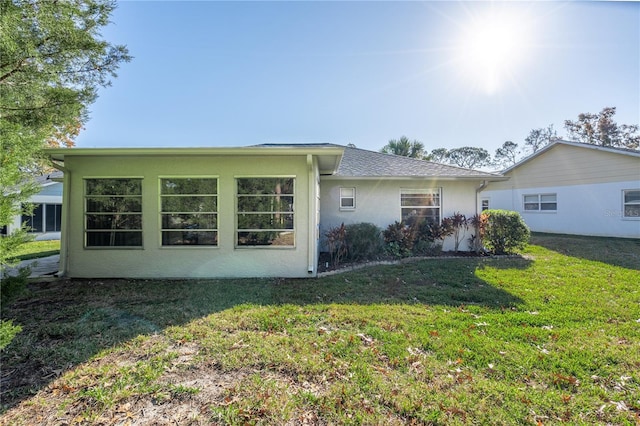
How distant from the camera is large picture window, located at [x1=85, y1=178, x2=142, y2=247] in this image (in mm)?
6953

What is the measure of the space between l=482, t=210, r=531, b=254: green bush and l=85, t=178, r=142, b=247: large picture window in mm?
11003

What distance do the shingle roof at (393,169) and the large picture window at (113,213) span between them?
6080 mm

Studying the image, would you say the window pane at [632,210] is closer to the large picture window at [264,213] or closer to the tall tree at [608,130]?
the large picture window at [264,213]

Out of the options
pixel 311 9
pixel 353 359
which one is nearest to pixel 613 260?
pixel 353 359

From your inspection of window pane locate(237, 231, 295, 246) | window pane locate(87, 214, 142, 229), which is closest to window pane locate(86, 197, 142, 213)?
window pane locate(87, 214, 142, 229)

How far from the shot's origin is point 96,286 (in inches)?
248

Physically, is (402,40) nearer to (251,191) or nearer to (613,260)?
(251,191)

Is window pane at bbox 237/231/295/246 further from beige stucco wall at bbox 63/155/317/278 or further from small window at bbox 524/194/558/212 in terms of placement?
small window at bbox 524/194/558/212

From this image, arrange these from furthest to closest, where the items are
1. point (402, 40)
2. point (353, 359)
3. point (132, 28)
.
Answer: point (402, 40)
point (132, 28)
point (353, 359)

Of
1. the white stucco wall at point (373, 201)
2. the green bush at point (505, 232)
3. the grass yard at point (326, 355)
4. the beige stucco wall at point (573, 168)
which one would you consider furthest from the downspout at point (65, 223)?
the beige stucco wall at point (573, 168)

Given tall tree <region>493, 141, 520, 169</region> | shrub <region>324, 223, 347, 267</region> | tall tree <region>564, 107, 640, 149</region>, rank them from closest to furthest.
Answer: shrub <region>324, 223, 347, 267</region> < tall tree <region>564, 107, 640, 149</region> < tall tree <region>493, 141, 520, 169</region>

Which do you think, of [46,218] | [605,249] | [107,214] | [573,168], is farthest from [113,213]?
[573,168]

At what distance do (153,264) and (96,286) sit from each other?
1.18 m

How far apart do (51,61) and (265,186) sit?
15.3 ft
